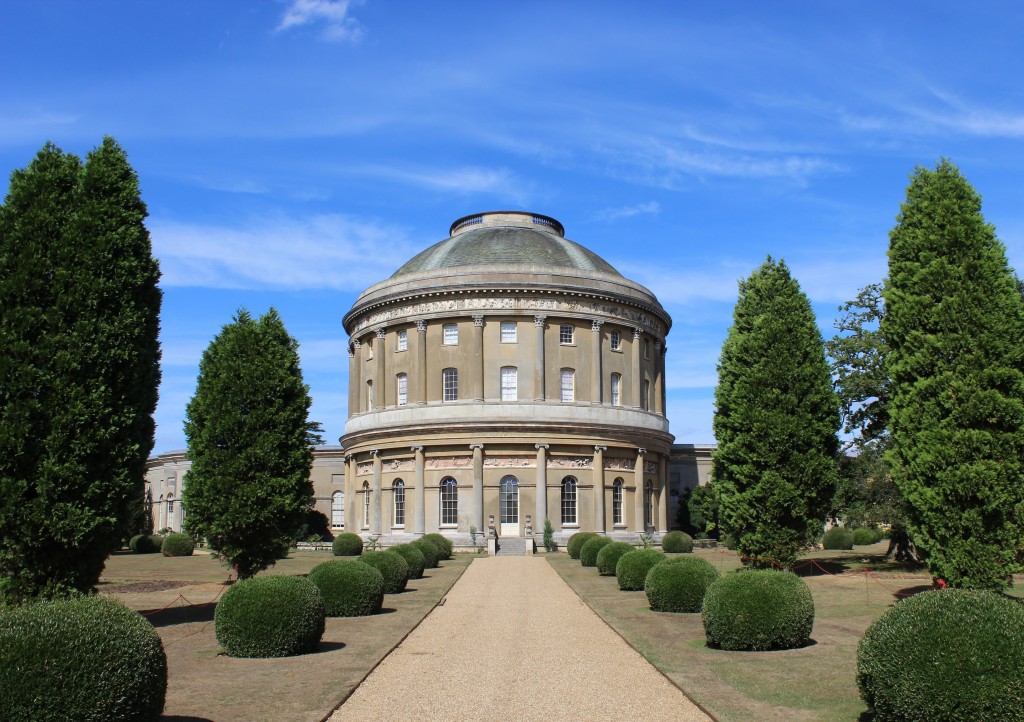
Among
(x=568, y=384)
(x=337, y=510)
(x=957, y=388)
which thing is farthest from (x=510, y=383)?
(x=957, y=388)

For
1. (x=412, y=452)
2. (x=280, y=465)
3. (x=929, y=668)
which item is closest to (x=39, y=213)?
(x=280, y=465)

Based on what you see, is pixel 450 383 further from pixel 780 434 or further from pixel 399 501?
pixel 780 434

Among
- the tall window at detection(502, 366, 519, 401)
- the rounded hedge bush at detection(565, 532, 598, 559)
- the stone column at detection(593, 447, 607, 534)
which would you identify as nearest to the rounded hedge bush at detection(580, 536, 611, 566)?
the rounded hedge bush at detection(565, 532, 598, 559)

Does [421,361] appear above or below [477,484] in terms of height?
above

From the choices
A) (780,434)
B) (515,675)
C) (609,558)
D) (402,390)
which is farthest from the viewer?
(402,390)

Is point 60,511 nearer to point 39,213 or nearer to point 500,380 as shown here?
point 39,213

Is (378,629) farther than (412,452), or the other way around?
(412,452)

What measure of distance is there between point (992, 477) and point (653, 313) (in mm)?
38453

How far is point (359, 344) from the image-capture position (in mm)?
57406

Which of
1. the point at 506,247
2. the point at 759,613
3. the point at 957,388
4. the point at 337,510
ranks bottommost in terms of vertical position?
the point at 337,510

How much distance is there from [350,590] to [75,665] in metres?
12.1

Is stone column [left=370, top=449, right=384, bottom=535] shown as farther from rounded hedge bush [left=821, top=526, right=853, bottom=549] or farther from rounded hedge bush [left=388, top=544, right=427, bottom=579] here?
rounded hedge bush [left=821, top=526, right=853, bottom=549]

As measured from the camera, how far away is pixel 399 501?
167 ft

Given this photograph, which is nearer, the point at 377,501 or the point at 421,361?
the point at 421,361
